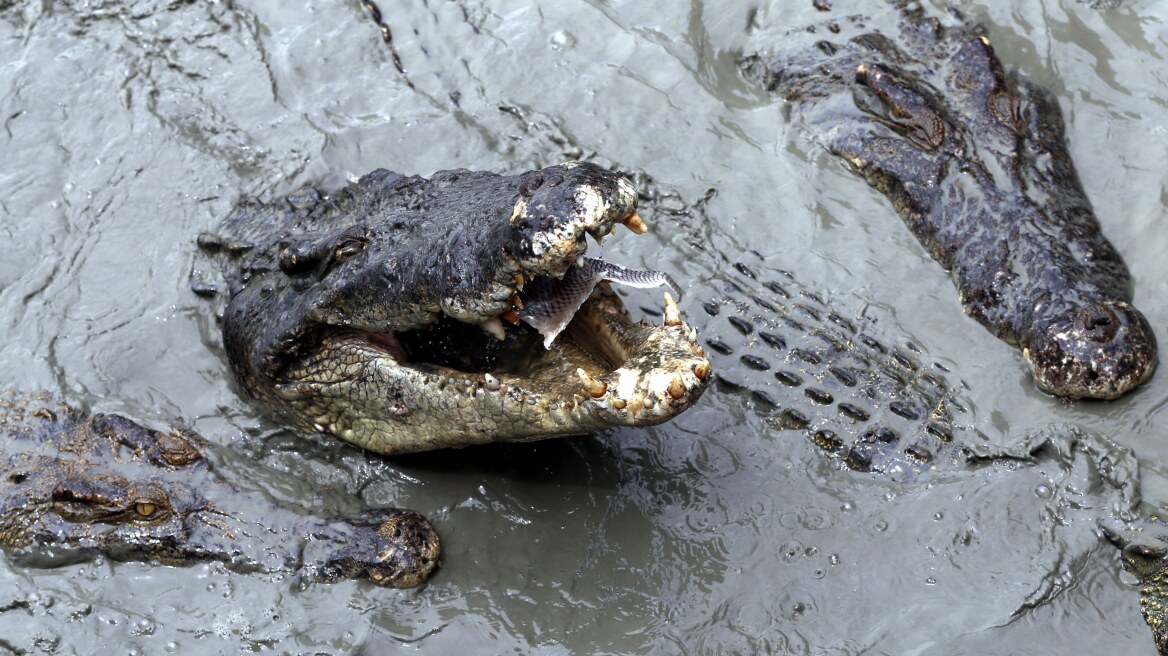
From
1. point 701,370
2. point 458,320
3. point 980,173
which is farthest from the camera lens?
point 980,173

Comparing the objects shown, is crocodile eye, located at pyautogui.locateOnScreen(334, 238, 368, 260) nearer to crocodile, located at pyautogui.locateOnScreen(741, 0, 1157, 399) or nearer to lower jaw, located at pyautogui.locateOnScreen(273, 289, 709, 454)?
lower jaw, located at pyautogui.locateOnScreen(273, 289, 709, 454)

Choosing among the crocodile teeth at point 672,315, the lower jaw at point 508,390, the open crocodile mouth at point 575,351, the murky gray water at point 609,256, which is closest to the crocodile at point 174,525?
the murky gray water at point 609,256

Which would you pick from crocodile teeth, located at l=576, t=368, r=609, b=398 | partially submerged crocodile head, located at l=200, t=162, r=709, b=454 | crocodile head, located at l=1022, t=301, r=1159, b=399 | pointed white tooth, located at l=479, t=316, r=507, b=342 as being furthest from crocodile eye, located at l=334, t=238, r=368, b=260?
crocodile head, located at l=1022, t=301, r=1159, b=399

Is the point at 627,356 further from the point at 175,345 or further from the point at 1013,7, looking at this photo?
the point at 1013,7

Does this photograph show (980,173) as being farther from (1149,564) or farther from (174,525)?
(174,525)

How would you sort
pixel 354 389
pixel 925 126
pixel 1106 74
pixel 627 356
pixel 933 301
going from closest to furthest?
pixel 627 356
pixel 354 389
pixel 933 301
pixel 925 126
pixel 1106 74

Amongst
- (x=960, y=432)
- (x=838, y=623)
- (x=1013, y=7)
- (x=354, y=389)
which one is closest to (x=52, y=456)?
(x=354, y=389)

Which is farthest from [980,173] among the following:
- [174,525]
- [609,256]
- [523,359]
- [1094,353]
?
[174,525]
